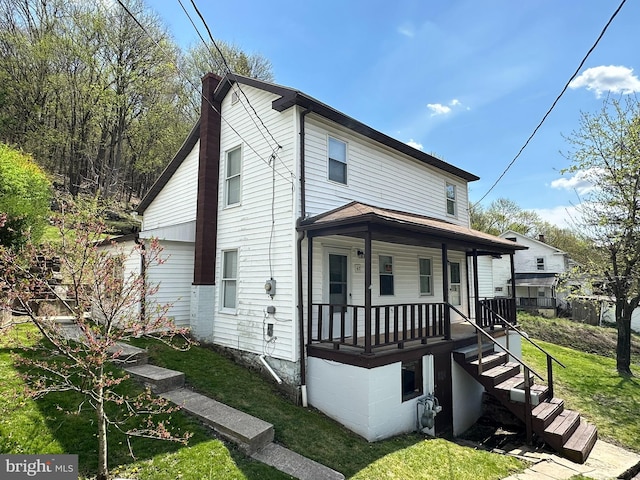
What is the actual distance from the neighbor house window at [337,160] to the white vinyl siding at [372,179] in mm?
144

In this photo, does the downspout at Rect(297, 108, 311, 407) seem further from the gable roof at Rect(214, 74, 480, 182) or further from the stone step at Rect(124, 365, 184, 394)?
the stone step at Rect(124, 365, 184, 394)

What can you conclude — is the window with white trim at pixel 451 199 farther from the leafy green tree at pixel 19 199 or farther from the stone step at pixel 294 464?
the leafy green tree at pixel 19 199

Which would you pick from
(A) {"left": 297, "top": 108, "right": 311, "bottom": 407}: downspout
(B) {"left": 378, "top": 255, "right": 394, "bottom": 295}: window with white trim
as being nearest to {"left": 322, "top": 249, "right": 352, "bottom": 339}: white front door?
(A) {"left": 297, "top": 108, "right": 311, "bottom": 407}: downspout

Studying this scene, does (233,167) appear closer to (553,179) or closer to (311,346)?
(311,346)

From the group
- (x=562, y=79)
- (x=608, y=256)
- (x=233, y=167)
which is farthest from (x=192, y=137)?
(x=608, y=256)

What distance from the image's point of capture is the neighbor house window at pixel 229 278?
9.08 m

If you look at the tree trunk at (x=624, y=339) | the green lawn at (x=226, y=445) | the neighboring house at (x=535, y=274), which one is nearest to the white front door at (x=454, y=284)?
the tree trunk at (x=624, y=339)

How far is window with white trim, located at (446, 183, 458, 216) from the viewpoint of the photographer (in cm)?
→ 1278

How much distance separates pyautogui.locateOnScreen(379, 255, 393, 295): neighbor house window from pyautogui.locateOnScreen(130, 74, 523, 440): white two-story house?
0.04 m

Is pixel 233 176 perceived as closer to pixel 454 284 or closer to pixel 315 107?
pixel 315 107

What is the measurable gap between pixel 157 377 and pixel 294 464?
122 inches

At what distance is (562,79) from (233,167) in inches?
302

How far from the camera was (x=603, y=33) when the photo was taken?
5.40 m

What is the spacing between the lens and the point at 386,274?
9.76 meters
